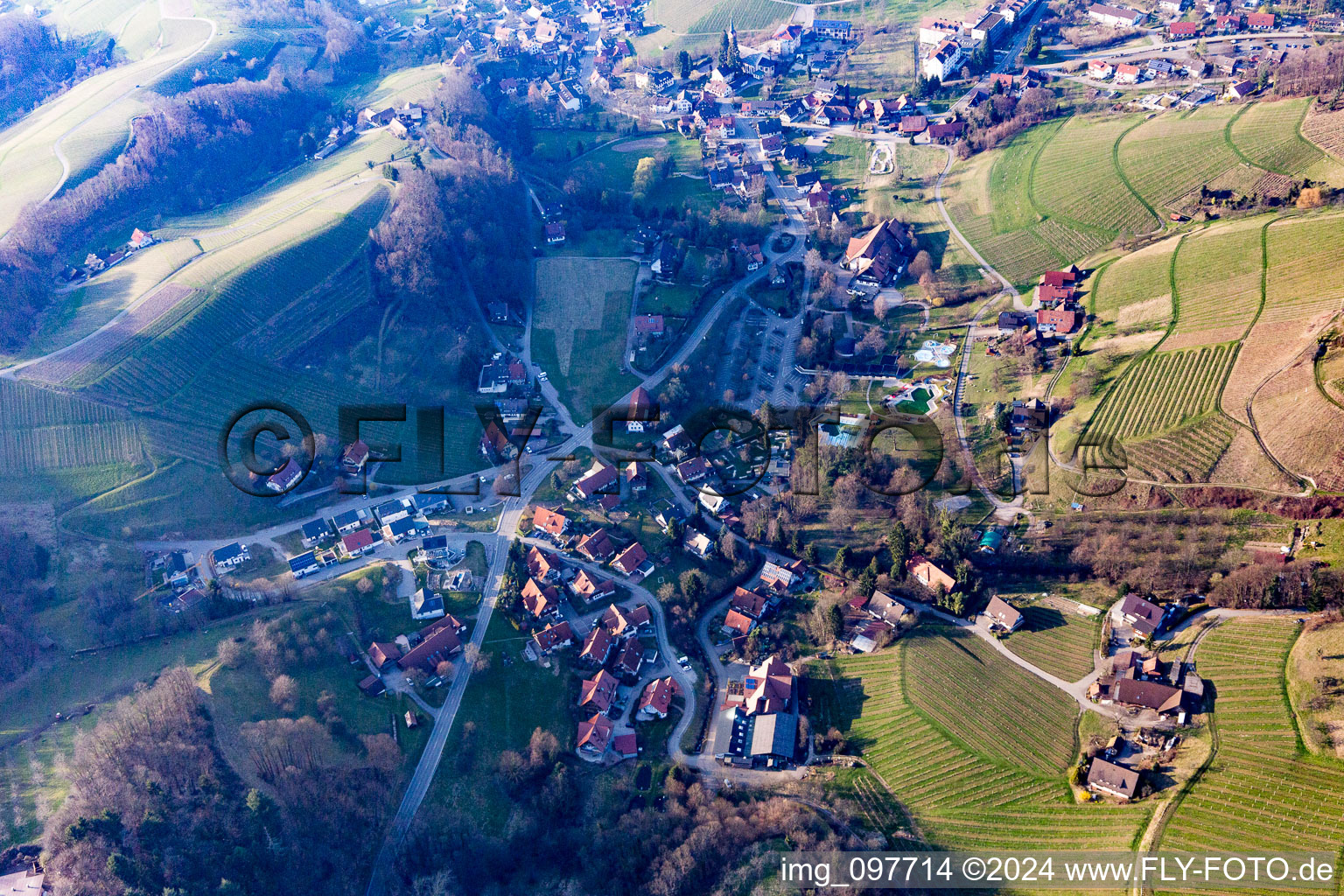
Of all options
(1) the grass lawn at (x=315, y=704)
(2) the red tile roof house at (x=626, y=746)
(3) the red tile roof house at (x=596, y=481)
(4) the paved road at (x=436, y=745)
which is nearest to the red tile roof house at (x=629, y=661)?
(2) the red tile roof house at (x=626, y=746)

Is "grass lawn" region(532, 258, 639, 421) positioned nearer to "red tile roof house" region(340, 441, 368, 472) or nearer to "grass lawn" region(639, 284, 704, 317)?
"grass lawn" region(639, 284, 704, 317)

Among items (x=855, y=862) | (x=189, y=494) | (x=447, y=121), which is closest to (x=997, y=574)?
(x=855, y=862)

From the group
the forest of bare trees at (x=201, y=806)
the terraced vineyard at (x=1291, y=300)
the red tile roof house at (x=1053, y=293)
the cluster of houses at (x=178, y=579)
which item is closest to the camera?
the forest of bare trees at (x=201, y=806)

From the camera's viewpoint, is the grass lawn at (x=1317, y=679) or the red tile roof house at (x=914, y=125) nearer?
the grass lawn at (x=1317, y=679)

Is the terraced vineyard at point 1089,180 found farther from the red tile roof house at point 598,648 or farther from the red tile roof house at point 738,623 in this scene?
the red tile roof house at point 598,648

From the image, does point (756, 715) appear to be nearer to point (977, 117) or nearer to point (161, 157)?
point (977, 117)

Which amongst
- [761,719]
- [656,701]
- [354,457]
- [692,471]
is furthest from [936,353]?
[354,457]

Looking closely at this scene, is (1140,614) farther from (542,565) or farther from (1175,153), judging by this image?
(1175,153)
